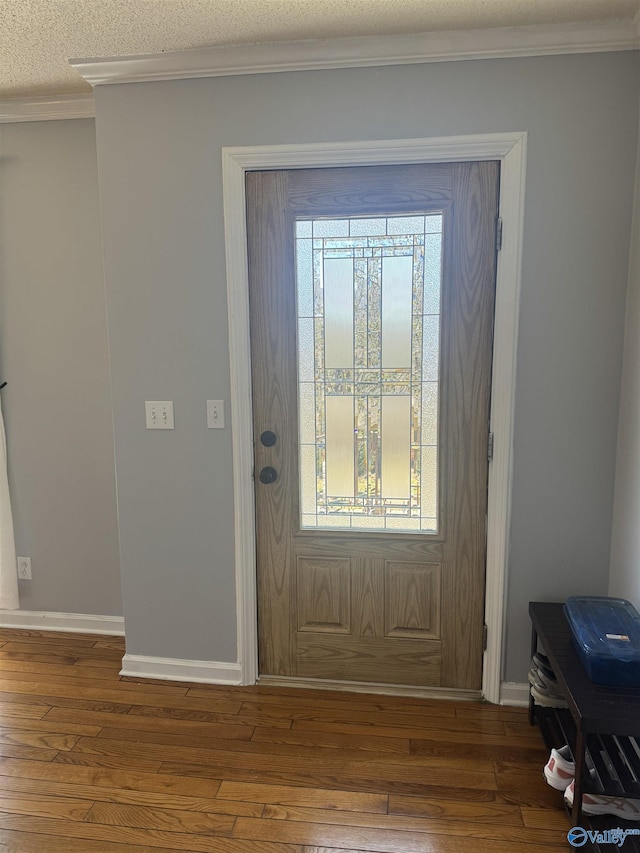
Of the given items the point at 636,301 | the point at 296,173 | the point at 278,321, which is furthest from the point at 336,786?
the point at 296,173

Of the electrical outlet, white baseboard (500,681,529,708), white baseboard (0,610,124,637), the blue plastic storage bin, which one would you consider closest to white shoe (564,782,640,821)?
the blue plastic storage bin

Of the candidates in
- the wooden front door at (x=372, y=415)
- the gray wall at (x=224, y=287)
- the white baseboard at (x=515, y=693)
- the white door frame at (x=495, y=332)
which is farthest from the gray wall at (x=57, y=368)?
the white baseboard at (x=515, y=693)

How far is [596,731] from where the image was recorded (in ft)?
4.85

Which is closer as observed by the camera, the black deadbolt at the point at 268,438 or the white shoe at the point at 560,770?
the white shoe at the point at 560,770

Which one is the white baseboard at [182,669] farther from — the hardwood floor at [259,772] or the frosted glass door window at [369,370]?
the frosted glass door window at [369,370]

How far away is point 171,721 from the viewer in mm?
2184

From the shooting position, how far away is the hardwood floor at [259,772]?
1.66 metres

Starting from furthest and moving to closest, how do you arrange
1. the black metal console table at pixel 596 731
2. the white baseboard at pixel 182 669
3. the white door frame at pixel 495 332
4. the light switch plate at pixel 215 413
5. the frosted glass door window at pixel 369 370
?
the white baseboard at pixel 182 669 < the light switch plate at pixel 215 413 < the frosted glass door window at pixel 369 370 < the white door frame at pixel 495 332 < the black metal console table at pixel 596 731

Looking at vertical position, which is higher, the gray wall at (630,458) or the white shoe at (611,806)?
the gray wall at (630,458)

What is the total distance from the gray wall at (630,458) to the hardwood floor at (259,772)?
2.28ft

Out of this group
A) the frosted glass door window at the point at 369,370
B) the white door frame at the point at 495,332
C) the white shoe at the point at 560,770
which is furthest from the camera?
the frosted glass door window at the point at 369,370

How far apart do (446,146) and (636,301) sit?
2.84ft

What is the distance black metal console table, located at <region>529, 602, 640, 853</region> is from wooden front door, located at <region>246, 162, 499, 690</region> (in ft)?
1.45

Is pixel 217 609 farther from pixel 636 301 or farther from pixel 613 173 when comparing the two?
pixel 613 173
